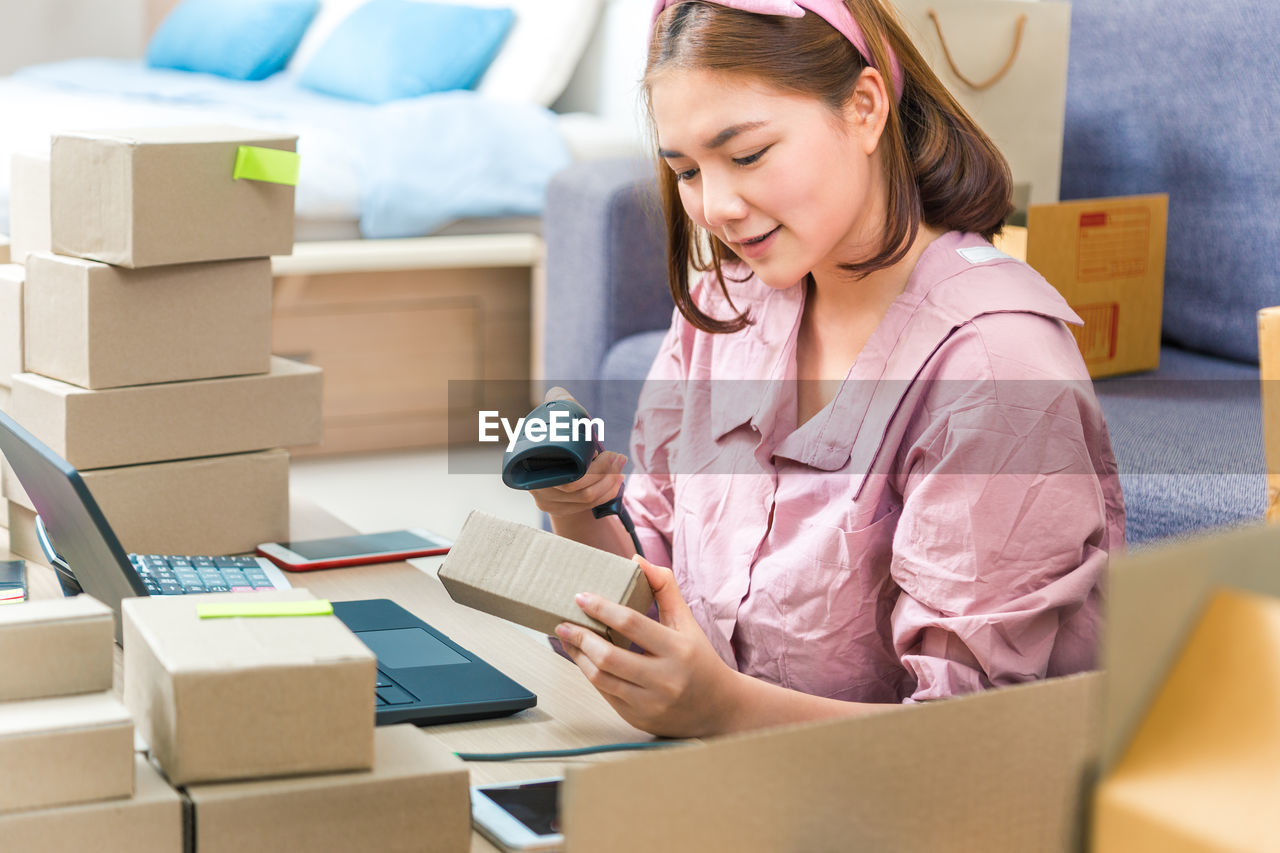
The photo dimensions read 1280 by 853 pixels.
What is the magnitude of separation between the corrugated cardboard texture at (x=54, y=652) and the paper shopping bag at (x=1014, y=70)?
1558 mm

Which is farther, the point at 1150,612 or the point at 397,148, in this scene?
the point at 397,148

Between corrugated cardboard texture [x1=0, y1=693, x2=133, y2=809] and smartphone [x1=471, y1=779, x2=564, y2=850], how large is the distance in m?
0.18

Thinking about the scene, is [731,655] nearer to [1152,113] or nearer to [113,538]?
[113,538]

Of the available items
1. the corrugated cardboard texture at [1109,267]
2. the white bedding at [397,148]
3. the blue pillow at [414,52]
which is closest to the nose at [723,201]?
the corrugated cardboard texture at [1109,267]

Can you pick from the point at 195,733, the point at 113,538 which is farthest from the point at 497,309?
the point at 195,733

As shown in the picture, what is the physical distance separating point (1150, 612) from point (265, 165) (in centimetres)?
99

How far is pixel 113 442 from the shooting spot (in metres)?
1.22

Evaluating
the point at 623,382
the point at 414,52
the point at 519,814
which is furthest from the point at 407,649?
the point at 414,52

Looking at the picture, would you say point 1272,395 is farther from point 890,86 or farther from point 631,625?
point 631,625

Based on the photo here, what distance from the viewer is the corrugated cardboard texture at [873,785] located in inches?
17.4

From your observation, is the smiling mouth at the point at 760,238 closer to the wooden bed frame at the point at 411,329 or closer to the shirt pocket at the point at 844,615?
the shirt pocket at the point at 844,615

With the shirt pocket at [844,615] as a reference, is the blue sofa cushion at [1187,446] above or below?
above

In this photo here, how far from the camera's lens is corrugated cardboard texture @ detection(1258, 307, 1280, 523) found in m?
1.14

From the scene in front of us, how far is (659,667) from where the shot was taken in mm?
856
